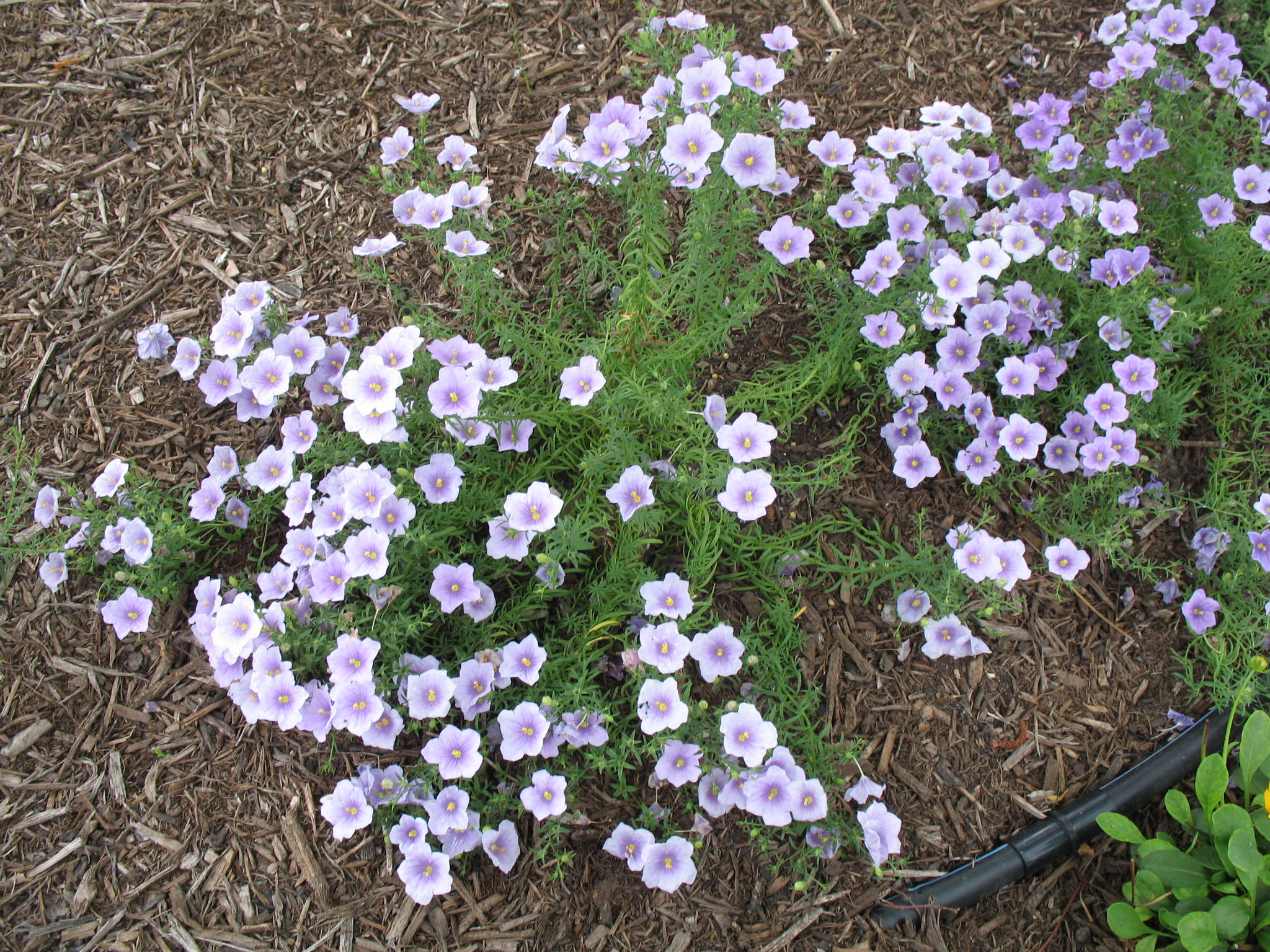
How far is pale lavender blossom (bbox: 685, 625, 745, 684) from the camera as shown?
2.71 m

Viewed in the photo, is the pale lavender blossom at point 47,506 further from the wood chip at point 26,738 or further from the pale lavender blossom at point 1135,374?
the pale lavender blossom at point 1135,374

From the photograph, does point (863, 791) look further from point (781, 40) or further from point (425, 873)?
point (781, 40)

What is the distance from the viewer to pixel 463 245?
3041mm

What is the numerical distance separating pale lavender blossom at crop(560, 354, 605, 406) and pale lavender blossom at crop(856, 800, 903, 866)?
1569mm

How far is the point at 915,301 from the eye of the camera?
3336mm

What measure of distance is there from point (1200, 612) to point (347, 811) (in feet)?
10.0

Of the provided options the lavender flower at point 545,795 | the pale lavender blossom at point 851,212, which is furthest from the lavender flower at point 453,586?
the pale lavender blossom at point 851,212

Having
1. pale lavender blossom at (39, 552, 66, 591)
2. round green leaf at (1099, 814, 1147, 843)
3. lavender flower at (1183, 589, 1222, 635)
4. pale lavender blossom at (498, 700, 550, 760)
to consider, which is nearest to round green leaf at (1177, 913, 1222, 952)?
round green leaf at (1099, 814, 1147, 843)

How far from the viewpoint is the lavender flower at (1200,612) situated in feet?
10.3

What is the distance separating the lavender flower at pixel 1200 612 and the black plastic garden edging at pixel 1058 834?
1.03ft

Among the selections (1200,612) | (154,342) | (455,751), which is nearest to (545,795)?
(455,751)

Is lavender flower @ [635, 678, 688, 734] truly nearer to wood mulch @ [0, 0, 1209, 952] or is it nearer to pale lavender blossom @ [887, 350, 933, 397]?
wood mulch @ [0, 0, 1209, 952]

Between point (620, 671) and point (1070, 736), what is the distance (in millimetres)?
1688

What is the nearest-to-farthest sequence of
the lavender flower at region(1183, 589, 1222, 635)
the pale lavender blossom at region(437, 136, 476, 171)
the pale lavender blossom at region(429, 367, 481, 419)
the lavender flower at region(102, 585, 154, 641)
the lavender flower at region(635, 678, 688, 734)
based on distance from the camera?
1. the lavender flower at region(635, 678, 688, 734)
2. the pale lavender blossom at region(429, 367, 481, 419)
3. the lavender flower at region(102, 585, 154, 641)
4. the lavender flower at region(1183, 589, 1222, 635)
5. the pale lavender blossom at region(437, 136, 476, 171)
